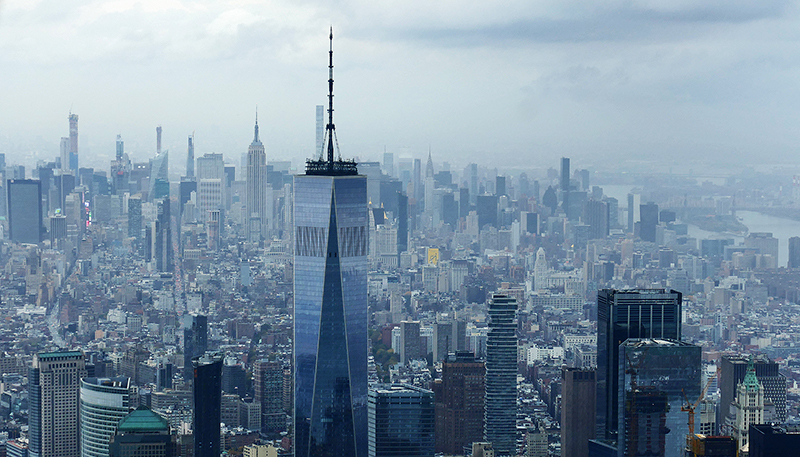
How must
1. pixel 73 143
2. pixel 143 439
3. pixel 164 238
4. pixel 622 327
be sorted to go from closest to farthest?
1. pixel 622 327
2. pixel 143 439
3. pixel 73 143
4. pixel 164 238

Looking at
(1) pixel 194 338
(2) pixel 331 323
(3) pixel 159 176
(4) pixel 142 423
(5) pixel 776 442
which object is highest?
(3) pixel 159 176

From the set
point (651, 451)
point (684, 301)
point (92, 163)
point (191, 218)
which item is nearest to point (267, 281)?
point (92, 163)

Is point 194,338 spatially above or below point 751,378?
below

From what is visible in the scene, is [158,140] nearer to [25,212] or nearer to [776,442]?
[25,212]

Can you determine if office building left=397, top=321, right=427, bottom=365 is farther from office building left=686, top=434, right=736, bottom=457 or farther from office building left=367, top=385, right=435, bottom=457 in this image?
office building left=686, top=434, right=736, bottom=457

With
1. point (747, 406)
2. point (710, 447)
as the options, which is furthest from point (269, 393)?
point (710, 447)

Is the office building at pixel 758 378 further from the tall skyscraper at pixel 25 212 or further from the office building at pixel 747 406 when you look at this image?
the tall skyscraper at pixel 25 212

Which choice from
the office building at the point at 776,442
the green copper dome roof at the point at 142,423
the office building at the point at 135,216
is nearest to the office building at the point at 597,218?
the green copper dome roof at the point at 142,423

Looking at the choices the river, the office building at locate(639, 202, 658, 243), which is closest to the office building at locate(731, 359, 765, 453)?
the river
